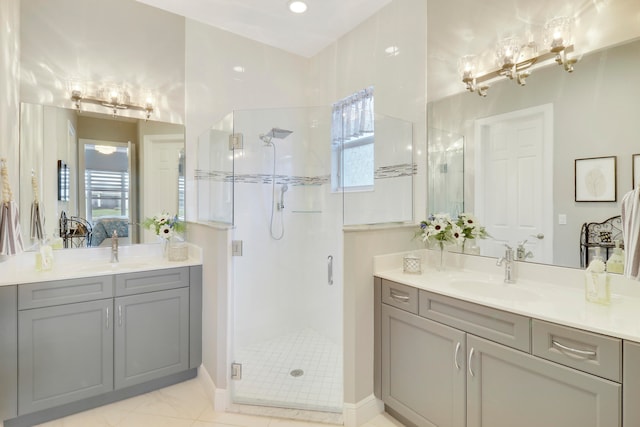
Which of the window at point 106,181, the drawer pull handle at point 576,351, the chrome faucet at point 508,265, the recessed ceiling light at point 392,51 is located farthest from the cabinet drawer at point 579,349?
the window at point 106,181

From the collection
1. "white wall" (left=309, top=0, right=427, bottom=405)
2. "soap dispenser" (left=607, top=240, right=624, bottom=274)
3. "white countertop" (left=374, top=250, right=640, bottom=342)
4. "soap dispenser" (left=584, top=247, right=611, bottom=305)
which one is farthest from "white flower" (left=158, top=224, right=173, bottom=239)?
"soap dispenser" (left=607, top=240, right=624, bottom=274)

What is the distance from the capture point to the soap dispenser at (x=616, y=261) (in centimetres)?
156

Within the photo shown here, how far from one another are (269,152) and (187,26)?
1.36m

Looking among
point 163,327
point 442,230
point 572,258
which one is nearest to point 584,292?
point 572,258

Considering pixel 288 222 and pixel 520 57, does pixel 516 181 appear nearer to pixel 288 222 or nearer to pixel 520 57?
pixel 520 57

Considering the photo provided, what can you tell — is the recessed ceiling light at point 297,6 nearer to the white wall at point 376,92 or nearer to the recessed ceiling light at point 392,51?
the white wall at point 376,92

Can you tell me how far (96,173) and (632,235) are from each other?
10.9ft

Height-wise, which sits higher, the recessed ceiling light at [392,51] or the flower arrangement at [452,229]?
the recessed ceiling light at [392,51]

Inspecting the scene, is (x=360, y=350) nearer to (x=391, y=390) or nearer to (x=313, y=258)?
(x=391, y=390)

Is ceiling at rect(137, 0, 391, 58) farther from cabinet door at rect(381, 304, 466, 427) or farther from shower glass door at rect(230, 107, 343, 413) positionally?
cabinet door at rect(381, 304, 466, 427)

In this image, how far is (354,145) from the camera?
269cm

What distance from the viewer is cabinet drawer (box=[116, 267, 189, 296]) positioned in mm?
2199

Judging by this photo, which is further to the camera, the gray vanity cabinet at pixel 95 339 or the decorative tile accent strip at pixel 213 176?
the decorative tile accent strip at pixel 213 176

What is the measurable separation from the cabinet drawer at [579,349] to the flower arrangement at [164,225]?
255 cm
